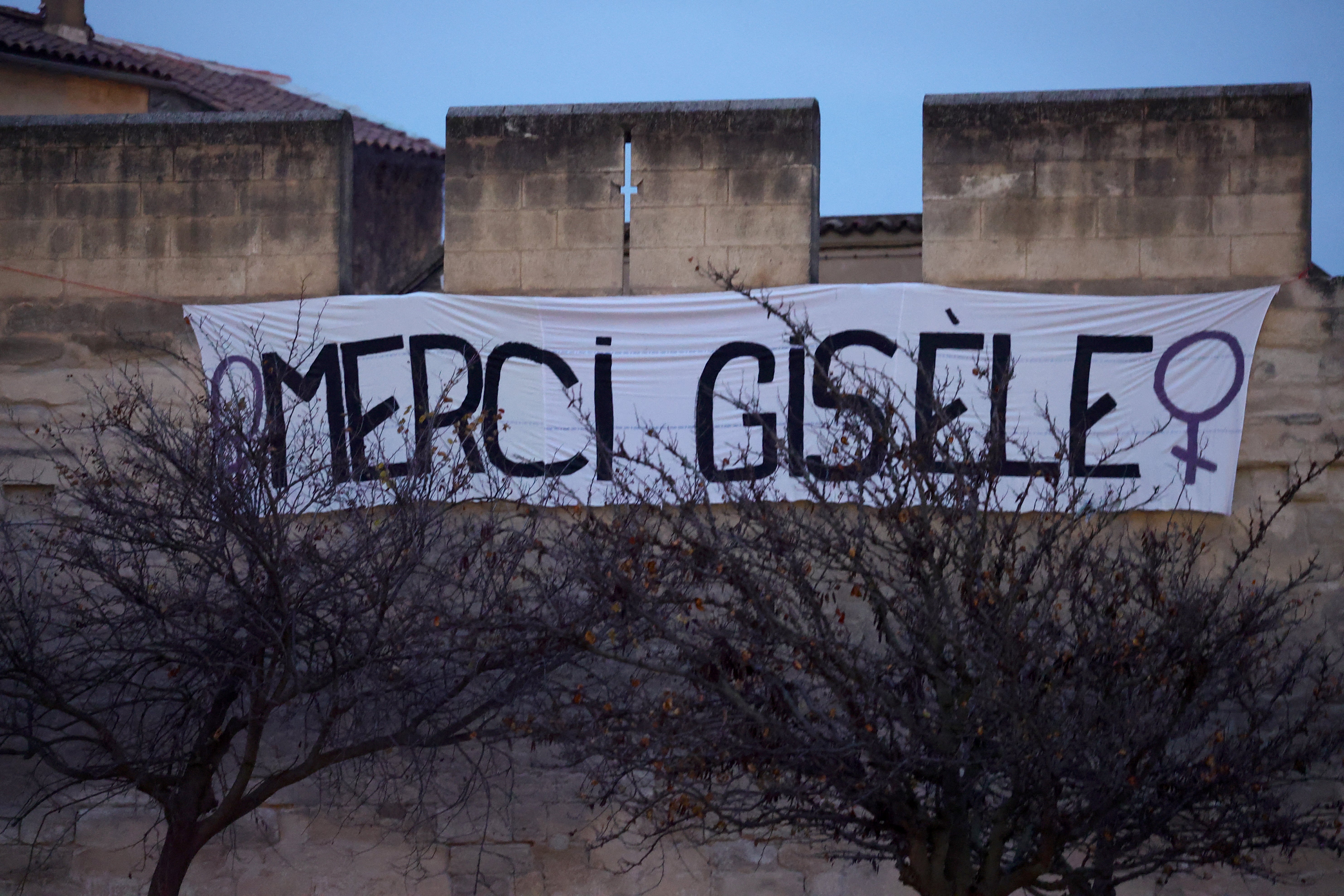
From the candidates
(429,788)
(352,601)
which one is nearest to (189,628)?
(352,601)

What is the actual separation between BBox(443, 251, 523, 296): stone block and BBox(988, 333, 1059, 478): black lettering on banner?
8.91 ft

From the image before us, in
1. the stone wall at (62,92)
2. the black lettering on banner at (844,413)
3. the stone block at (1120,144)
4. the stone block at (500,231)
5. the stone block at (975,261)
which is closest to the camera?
the black lettering on banner at (844,413)

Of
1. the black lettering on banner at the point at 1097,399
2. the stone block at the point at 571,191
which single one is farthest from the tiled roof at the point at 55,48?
the black lettering on banner at the point at 1097,399

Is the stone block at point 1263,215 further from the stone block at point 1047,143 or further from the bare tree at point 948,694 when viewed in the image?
the bare tree at point 948,694

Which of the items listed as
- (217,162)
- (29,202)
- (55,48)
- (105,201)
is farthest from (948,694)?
(55,48)

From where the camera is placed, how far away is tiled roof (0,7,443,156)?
1441 centimetres

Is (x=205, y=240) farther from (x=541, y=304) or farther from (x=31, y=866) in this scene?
(x=31, y=866)

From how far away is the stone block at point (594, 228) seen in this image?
864cm

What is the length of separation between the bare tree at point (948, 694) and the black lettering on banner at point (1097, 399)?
170 cm

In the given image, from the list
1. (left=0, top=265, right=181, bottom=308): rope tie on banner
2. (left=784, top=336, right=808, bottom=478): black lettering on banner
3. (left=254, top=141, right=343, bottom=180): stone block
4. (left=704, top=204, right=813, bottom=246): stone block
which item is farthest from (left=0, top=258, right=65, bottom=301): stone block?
(left=784, top=336, right=808, bottom=478): black lettering on banner

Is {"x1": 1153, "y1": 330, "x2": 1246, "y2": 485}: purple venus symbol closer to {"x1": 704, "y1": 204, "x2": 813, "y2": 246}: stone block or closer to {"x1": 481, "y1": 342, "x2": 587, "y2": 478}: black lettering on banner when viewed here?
{"x1": 704, "y1": 204, "x2": 813, "y2": 246}: stone block

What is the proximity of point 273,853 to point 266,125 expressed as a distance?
4152 mm

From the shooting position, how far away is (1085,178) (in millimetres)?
8312

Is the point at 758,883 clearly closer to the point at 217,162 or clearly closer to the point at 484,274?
the point at 484,274
